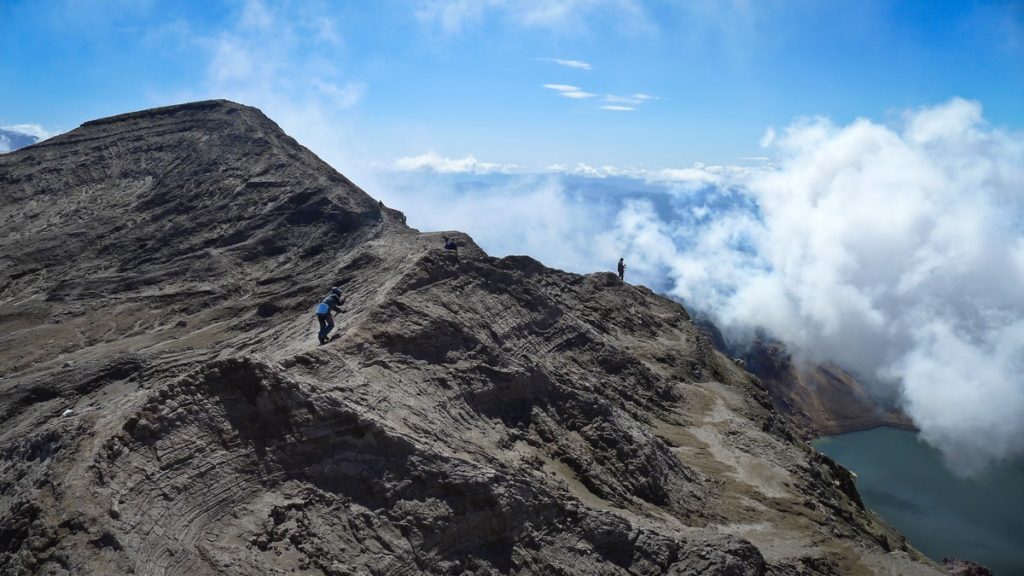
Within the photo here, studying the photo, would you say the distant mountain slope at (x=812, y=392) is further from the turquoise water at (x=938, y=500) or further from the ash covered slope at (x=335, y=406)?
the ash covered slope at (x=335, y=406)

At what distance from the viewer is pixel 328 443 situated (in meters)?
16.8

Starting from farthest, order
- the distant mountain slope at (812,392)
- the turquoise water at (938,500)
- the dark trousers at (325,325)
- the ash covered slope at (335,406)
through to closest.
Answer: the distant mountain slope at (812,392) → the turquoise water at (938,500) → the dark trousers at (325,325) → the ash covered slope at (335,406)

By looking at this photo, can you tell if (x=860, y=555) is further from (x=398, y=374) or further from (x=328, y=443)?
(x=328, y=443)

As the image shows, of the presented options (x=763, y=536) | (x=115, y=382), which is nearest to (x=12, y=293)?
(x=115, y=382)

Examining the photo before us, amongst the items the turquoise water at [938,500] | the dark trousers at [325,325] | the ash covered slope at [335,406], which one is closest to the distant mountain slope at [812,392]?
the turquoise water at [938,500]

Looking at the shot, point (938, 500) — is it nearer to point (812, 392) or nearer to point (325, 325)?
point (812, 392)

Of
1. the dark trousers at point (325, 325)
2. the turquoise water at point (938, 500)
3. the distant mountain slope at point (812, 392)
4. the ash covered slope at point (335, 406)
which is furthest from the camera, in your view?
the distant mountain slope at point (812, 392)

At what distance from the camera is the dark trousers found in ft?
71.6

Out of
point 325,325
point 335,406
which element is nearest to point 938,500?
point 325,325

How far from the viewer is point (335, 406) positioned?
56.3ft

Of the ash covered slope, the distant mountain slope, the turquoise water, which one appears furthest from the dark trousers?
the distant mountain slope

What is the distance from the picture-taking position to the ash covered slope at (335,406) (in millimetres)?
14977

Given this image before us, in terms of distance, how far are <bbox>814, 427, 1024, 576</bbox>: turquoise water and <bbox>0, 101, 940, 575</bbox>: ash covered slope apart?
23.3 m

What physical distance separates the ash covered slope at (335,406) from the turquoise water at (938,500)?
23.3 metres
